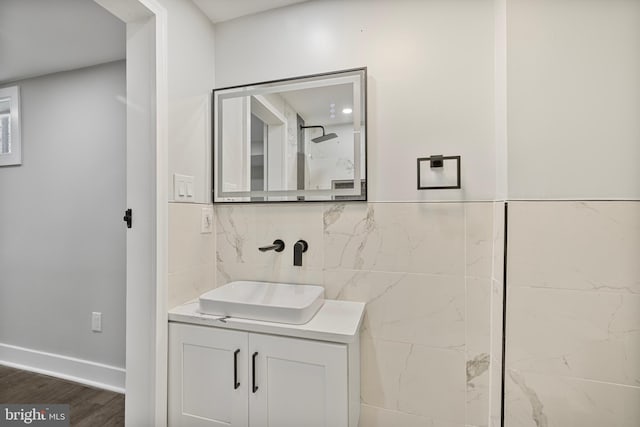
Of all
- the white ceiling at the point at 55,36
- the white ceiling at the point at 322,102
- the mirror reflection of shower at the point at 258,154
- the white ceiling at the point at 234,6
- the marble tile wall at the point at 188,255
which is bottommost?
the marble tile wall at the point at 188,255

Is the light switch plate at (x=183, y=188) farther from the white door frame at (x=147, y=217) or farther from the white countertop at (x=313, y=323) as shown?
the white countertop at (x=313, y=323)

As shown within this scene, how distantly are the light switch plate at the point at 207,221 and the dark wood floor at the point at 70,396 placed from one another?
1.13 m

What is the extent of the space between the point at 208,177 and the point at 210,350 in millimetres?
870

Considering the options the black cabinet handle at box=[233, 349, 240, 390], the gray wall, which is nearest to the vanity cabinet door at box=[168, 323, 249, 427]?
the black cabinet handle at box=[233, 349, 240, 390]

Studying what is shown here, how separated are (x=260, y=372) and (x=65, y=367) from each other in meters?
1.75

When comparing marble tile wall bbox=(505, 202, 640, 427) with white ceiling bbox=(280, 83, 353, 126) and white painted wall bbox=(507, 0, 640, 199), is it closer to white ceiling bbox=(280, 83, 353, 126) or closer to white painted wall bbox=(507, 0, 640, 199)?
white painted wall bbox=(507, 0, 640, 199)

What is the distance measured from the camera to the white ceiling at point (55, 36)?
1447 millimetres

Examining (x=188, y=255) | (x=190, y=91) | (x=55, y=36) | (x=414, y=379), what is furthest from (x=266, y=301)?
(x=55, y=36)

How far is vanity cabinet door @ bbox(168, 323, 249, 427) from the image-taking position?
1.17 metres

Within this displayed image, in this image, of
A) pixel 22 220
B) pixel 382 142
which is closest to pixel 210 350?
pixel 382 142

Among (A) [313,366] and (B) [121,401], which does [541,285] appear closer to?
(A) [313,366]

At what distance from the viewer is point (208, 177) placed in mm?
1588

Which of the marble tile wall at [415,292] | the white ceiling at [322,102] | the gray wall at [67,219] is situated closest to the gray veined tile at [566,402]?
the marble tile wall at [415,292]

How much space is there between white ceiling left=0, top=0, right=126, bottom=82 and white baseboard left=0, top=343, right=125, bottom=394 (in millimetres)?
1959
